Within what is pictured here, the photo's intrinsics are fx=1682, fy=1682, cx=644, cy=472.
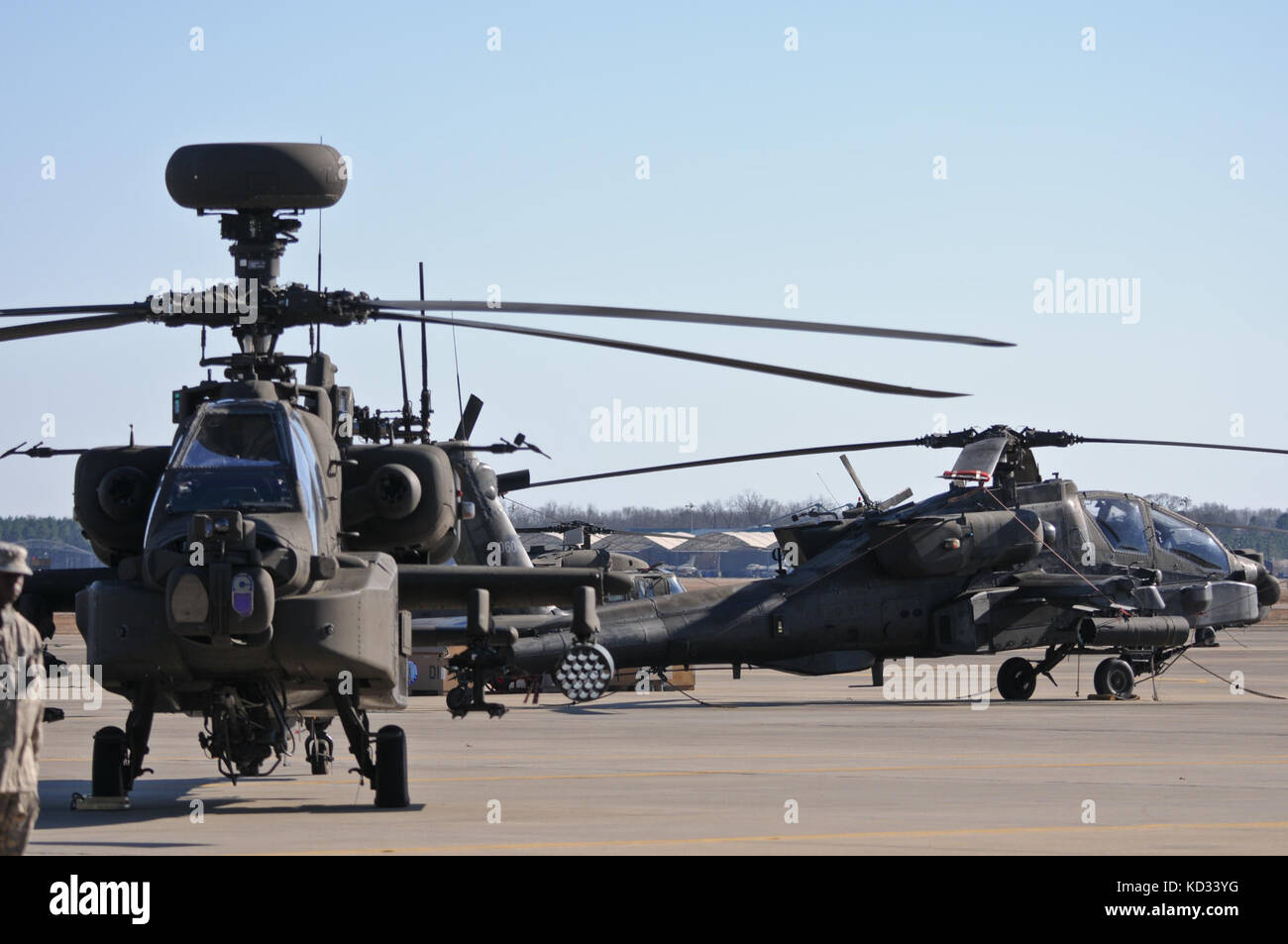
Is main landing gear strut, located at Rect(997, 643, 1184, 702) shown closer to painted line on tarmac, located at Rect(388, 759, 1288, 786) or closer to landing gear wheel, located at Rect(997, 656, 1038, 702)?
landing gear wheel, located at Rect(997, 656, 1038, 702)

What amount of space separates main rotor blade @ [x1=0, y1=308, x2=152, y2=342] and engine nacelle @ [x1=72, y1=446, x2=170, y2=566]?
3.84ft

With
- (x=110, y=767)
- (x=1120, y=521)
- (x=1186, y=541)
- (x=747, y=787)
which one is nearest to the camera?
(x=110, y=767)

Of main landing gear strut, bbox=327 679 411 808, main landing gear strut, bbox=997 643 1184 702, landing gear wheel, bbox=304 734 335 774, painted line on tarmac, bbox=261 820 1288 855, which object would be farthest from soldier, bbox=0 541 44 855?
main landing gear strut, bbox=997 643 1184 702

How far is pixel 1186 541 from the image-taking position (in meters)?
26.7

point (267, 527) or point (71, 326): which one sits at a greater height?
point (71, 326)

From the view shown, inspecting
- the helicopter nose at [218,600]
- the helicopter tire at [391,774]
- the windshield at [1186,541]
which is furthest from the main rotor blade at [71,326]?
the windshield at [1186,541]

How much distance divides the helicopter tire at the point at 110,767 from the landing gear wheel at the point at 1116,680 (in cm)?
1676

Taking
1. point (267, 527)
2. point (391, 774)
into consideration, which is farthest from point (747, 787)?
point (267, 527)

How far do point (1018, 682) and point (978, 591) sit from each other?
1.57 m

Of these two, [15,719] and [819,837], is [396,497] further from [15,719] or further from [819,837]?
[15,719]

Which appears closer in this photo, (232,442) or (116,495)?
(232,442)
